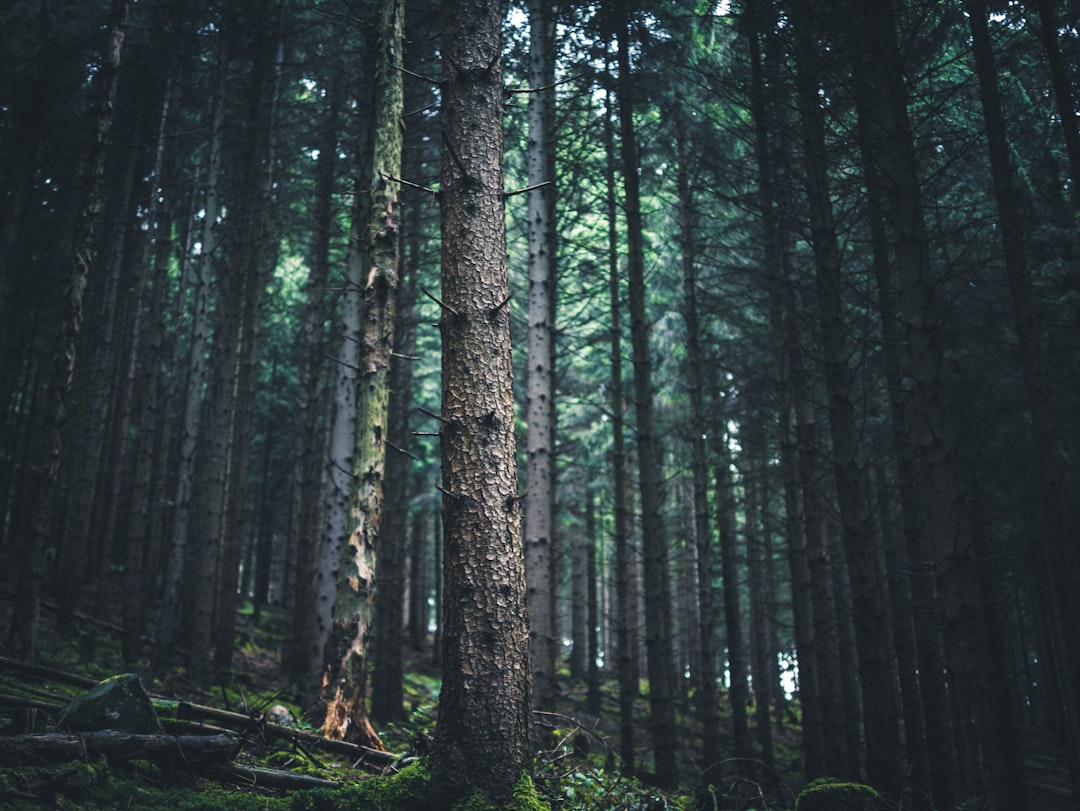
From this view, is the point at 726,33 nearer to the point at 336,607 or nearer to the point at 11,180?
the point at 336,607

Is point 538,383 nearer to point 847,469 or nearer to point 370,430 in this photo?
point 370,430

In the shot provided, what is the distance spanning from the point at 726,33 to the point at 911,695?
43.0 feet

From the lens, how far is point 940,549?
586 cm

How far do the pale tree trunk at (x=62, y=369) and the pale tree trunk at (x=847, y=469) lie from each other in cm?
934

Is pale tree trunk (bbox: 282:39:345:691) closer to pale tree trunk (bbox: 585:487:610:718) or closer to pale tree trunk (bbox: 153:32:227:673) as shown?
pale tree trunk (bbox: 153:32:227:673)

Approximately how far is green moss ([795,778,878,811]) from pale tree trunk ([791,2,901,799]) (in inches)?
76.0

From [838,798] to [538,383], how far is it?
6.13m

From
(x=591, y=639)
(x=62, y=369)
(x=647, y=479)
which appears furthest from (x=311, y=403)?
(x=591, y=639)

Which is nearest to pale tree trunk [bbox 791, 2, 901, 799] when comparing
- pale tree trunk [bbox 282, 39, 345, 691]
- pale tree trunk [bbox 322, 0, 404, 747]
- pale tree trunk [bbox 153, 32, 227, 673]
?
pale tree trunk [bbox 322, 0, 404, 747]

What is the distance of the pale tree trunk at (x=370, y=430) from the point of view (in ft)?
22.2

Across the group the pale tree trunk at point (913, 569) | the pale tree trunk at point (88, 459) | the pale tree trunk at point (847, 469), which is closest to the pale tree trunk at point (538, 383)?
the pale tree trunk at point (847, 469)

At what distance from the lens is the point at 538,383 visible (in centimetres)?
953

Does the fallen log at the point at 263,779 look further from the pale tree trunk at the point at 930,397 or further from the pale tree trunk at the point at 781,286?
the pale tree trunk at the point at 781,286

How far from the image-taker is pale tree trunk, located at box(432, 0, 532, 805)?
381cm
